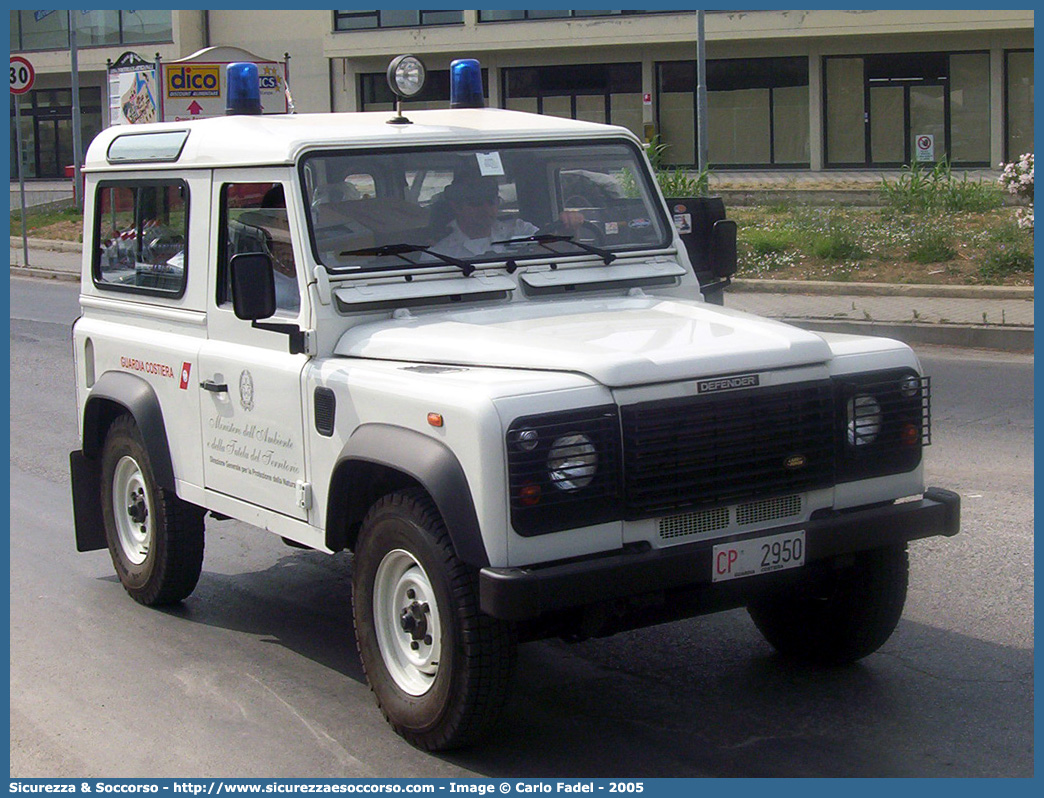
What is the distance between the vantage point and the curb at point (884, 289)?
16.2m

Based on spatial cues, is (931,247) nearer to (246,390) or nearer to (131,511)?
(131,511)

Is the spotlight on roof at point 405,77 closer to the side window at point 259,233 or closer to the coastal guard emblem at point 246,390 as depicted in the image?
the side window at point 259,233

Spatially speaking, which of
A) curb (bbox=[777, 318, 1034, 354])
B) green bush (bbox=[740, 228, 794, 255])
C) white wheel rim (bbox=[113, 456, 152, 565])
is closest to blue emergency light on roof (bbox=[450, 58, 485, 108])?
white wheel rim (bbox=[113, 456, 152, 565])

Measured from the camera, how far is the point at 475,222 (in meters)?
5.71

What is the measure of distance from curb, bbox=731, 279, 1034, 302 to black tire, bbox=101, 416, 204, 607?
1200 centimetres

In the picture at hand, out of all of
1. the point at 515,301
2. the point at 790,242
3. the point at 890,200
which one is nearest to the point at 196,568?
the point at 515,301

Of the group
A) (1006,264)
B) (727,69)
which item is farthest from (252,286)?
(727,69)

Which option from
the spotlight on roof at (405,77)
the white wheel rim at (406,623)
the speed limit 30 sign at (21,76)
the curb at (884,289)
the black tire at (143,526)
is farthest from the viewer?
the speed limit 30 sign at (21,76)

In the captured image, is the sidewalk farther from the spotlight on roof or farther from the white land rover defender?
the spotlight on roof

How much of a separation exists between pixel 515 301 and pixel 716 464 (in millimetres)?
1395

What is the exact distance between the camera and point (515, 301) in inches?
221

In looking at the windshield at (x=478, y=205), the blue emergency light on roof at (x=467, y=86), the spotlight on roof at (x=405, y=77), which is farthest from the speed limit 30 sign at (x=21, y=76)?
the windshield at (x=478, y=205)

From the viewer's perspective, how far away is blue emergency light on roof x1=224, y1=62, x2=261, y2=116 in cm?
643

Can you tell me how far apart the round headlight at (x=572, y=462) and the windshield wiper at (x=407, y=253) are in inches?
57.0
